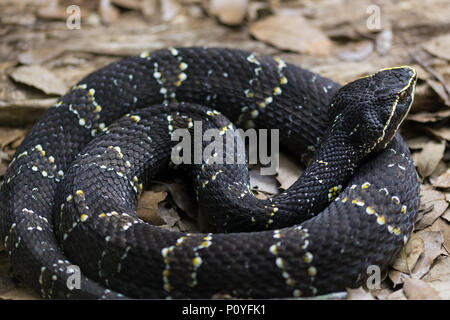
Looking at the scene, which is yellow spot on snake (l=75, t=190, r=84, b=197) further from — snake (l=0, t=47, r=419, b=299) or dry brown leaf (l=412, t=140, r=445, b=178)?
dry brown leaf (l=412, t=140, r=445, b=178)

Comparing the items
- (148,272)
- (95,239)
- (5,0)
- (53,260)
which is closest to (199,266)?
(148,272)

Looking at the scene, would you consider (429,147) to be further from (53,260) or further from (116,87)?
(53,260)

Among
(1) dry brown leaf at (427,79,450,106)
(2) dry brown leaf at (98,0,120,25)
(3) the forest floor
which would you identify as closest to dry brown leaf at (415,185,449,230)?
(3) the forest floor

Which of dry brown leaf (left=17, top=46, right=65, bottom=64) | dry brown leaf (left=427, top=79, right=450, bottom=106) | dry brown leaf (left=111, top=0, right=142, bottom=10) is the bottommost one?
dry brown leaf (left=427, top=79, right=450, bottom=106)

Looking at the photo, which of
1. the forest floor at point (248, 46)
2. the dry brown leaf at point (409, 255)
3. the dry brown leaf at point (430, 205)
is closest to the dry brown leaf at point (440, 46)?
the forest floor at point (248, 46)

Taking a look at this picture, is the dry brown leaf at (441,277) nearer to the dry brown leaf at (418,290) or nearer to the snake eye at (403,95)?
the dry brown leaf at (418,290)

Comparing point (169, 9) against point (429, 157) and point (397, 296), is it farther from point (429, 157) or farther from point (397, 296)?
point (397, 296)
